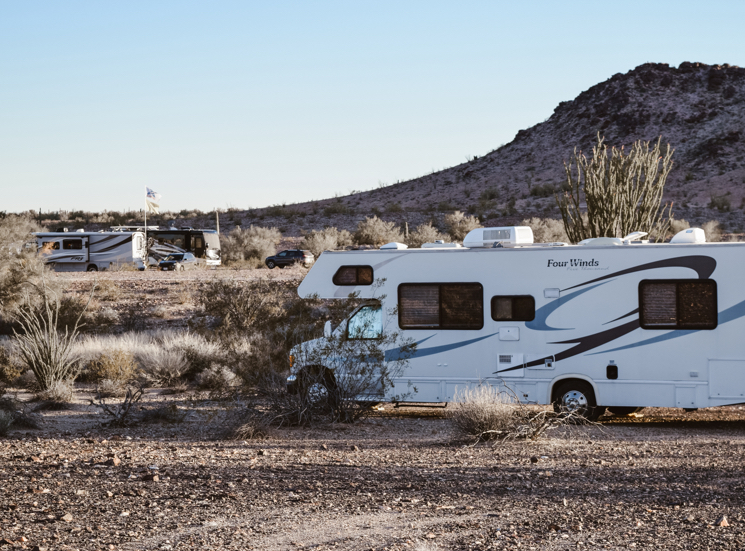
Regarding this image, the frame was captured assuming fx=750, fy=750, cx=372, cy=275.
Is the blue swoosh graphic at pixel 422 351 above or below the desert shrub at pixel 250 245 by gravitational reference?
below

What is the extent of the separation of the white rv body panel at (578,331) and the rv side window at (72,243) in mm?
35203

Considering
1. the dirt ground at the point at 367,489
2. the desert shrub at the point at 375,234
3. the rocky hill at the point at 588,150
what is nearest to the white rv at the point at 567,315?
the dirt ground at the point at 367,489

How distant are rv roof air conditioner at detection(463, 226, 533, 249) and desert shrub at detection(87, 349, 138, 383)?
294 inches

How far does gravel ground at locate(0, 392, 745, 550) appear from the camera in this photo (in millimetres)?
5387

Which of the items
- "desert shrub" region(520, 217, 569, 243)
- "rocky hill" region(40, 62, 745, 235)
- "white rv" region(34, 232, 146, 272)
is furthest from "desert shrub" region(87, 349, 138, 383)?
"rocky hill" region(40, 62, 745, 235)

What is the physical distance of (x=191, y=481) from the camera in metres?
7.02

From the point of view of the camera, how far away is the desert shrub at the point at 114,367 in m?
14.7

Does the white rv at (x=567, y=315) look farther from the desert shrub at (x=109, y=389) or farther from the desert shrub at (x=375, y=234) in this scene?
the desert shrub at (x=375, y=234)

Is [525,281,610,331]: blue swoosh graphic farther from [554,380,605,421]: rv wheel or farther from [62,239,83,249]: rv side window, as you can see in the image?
[62,239,83,249]: rv side window

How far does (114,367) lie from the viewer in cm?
1477

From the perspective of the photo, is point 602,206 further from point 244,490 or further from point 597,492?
point 244,490

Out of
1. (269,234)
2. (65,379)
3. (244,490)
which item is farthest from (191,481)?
(269,234)

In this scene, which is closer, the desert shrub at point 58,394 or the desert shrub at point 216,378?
the desert shrub at point 58,394

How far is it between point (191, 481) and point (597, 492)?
3693 millimetres
